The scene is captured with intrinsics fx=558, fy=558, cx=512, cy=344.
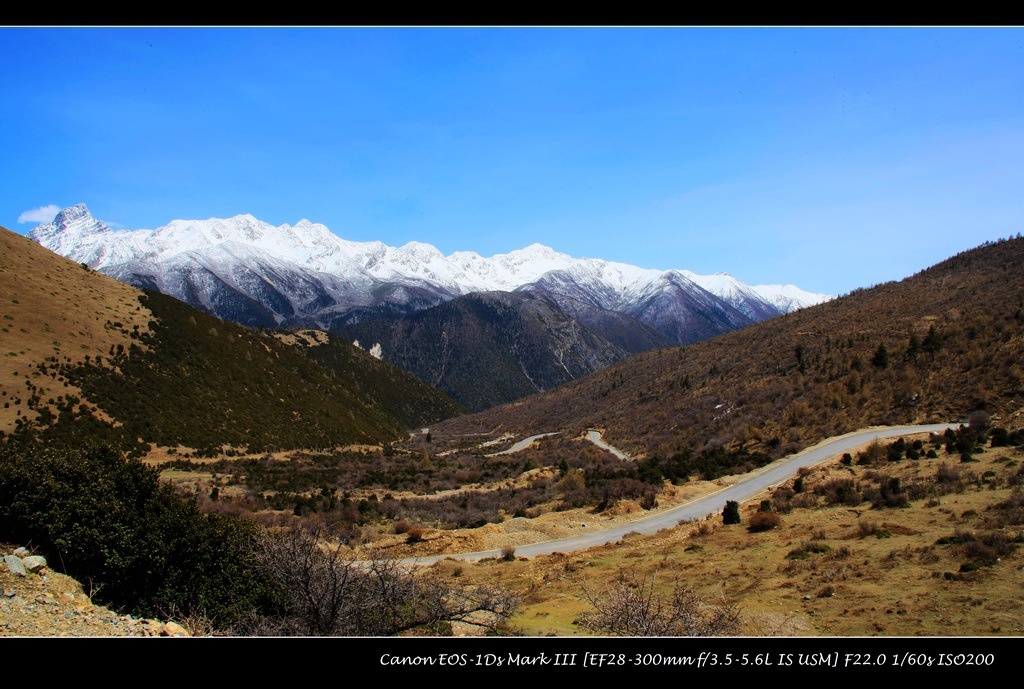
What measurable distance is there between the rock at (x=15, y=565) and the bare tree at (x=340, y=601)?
3712mm

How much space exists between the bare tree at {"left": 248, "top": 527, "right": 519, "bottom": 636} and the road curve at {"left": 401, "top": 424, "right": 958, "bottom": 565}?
35.6ft

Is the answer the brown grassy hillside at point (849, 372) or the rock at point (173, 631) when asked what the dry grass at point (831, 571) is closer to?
the rock at point (173, 631)

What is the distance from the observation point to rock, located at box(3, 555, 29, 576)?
30.1 feet

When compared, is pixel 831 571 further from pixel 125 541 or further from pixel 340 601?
pixel 125 541

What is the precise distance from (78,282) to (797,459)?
254 feet

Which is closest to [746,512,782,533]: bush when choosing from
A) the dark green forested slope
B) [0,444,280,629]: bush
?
[0,444,280,629]: bush

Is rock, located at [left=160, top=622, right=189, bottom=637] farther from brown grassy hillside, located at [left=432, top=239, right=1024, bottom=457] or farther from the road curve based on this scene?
brown grassy hillside, located at [left=432, top=239, right=1024, bottom=457]

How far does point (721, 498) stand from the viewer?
3259 centimetres

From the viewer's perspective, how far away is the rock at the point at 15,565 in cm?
919

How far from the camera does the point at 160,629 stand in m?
8.73

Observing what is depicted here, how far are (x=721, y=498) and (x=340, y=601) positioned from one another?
27.6 metres

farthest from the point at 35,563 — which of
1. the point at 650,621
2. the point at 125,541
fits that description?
the point at 650,621
